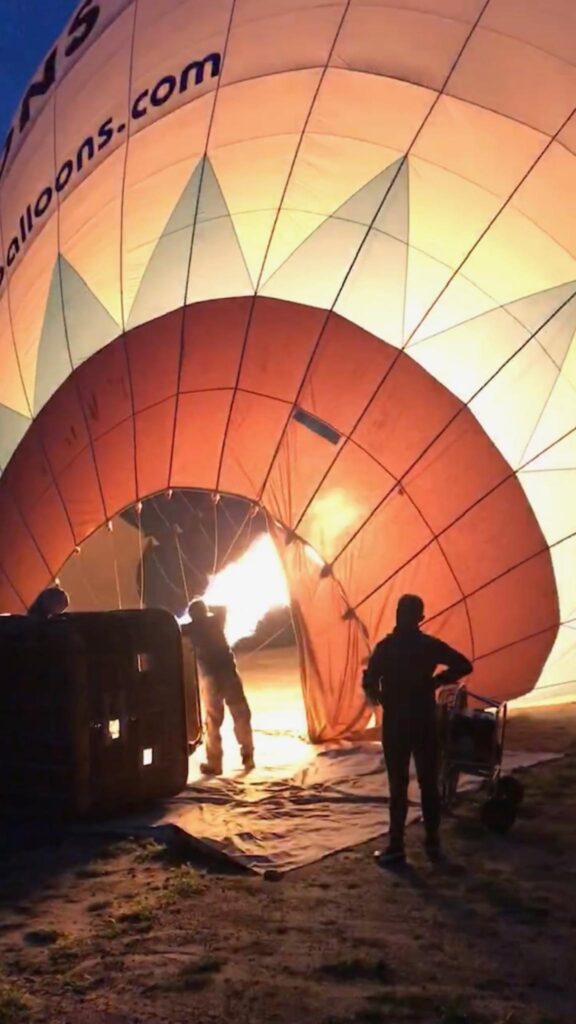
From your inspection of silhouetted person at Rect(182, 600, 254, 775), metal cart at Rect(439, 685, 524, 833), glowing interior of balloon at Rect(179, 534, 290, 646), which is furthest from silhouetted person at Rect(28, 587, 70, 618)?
glowing interior of balloon at Rect(179, 534, 290, 646)

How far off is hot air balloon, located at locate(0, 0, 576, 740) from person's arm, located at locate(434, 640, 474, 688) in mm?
2239

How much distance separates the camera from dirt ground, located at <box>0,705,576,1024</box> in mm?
2961

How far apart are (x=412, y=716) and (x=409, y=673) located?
7.5 inches

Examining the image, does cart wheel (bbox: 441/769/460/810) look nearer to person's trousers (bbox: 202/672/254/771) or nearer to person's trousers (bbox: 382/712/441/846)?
person's trousers (bbox: 382/712/441/846)

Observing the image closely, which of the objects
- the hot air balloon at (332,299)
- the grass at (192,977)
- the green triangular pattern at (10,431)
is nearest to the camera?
the grass at (192,977)

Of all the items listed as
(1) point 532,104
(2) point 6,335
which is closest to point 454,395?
(1) point 532,104

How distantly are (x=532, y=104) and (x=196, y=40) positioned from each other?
7.21 ft

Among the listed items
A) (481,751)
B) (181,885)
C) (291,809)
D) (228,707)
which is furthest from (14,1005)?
(228,707)

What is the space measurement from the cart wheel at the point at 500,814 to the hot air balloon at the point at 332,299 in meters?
2.12

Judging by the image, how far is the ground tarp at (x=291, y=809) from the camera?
459 cm

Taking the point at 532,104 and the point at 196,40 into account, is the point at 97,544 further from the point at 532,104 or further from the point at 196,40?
the point at 532,104

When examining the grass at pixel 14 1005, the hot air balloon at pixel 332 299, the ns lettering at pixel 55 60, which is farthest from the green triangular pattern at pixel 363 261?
the grass at pixel 14 1005

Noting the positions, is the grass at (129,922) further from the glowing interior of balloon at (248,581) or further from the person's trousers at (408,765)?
the glowing interior of balloon at (248,581)

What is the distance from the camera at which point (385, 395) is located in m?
6.77
